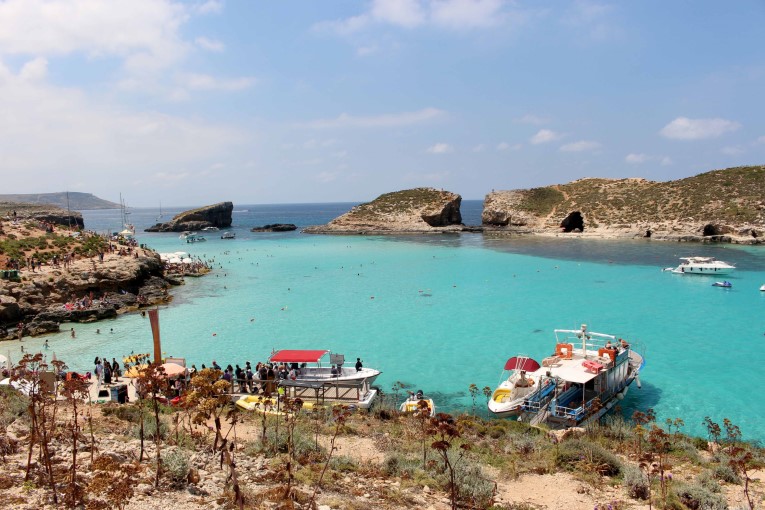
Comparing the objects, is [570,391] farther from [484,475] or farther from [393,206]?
[393,206]

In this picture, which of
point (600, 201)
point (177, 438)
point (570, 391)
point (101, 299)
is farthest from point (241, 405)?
point (600, 201)

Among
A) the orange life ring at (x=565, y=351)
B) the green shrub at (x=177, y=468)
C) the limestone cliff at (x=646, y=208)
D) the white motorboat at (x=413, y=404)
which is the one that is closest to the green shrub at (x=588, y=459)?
the white motorboat at (x=413, y=404)

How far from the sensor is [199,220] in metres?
124

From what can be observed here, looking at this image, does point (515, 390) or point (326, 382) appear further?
point (326, 382)

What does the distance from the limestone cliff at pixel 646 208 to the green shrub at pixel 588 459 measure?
71.1 metres

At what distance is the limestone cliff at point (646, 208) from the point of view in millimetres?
72125

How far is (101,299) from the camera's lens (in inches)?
1404

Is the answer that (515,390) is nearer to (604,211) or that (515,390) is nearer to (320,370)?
(320,370)

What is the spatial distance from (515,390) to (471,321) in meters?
13.2

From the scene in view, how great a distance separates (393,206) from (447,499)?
104817mm

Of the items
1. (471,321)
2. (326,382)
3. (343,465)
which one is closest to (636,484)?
(343,465)

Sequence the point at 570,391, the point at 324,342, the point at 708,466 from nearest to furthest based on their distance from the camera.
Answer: the point at 708,466
the point at 570,391
the point at 324,342

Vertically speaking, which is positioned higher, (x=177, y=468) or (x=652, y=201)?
(x=652, y=201)

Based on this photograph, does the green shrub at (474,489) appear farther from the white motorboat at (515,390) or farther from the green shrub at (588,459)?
the white motorboat at (515,390)
